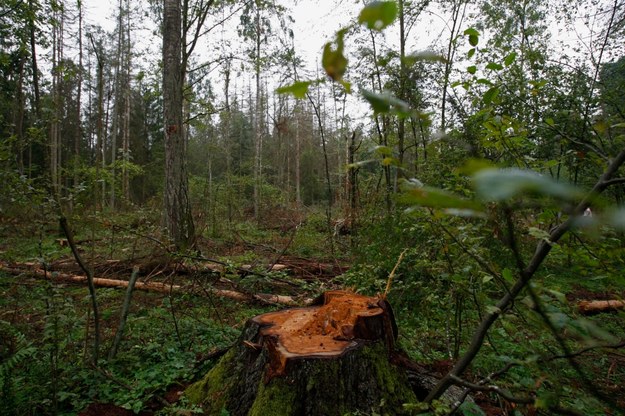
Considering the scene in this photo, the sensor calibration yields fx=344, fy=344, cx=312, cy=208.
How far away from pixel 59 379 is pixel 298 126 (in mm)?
24753

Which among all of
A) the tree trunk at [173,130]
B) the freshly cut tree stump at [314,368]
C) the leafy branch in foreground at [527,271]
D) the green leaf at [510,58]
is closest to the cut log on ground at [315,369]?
the freshly cut tree stump at [314,368]

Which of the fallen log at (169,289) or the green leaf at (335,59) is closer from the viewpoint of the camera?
the green leaf at (335,59)

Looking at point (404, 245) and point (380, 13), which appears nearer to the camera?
point (380, 13)

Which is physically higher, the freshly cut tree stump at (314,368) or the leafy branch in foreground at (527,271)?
the leafy branch in foreground at (527,271)

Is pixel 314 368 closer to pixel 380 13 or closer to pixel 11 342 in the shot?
pixel 380 13

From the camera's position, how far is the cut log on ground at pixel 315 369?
1.92 m

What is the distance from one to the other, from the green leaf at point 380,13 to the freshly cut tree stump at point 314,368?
6.25 ft

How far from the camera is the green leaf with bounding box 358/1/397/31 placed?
1.13ft

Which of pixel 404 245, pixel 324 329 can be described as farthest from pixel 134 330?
pixel 404 245

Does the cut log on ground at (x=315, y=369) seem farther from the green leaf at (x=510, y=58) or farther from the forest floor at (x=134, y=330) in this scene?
the green leaf at (x=510, y=58)

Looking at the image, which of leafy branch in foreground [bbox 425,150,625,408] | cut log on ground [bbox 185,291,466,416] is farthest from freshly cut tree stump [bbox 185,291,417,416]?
leafy branch in foreground [bbox 425,150,625,408]

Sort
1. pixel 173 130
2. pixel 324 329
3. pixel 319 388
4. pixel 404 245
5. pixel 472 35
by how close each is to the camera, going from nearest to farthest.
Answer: pixel 472 35, pixel 319 388, pixel 324 329, pixel 404 245, pixel 173 130

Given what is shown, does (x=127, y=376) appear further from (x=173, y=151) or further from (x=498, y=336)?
(x=173, y=151)

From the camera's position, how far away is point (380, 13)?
347 millimetres
